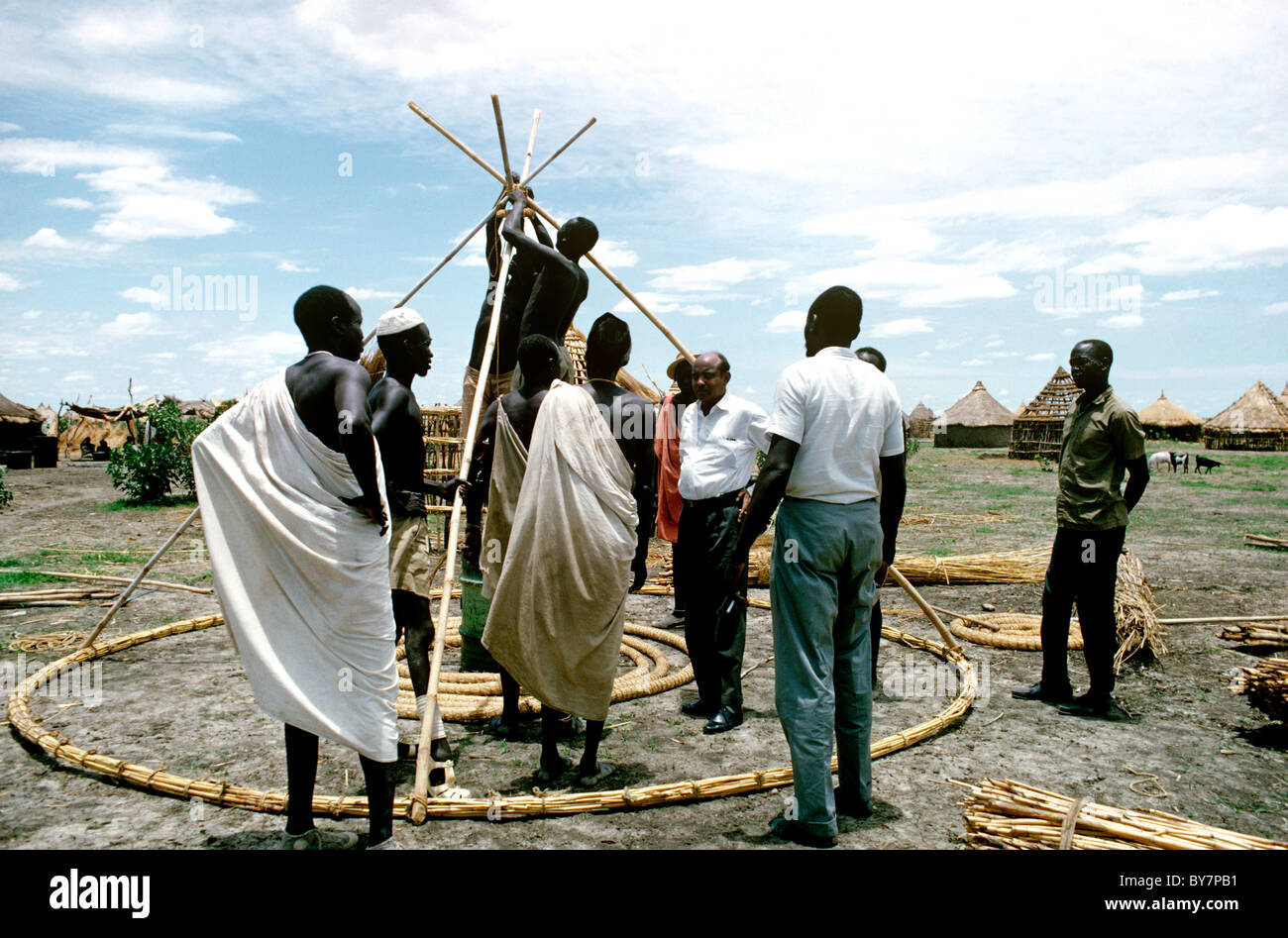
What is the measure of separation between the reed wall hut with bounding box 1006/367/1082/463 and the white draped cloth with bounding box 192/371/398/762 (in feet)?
107

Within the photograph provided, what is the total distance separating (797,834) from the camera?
11.3 feet

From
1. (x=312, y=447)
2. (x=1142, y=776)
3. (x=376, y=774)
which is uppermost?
(x=312, y=447)

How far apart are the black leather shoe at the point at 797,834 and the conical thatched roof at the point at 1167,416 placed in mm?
46911

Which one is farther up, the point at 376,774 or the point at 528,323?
the point at 528,323

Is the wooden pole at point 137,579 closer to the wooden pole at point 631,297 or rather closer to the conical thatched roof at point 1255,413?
the wooden pole at point 631,297

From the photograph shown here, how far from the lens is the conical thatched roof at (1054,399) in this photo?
33.0 meters

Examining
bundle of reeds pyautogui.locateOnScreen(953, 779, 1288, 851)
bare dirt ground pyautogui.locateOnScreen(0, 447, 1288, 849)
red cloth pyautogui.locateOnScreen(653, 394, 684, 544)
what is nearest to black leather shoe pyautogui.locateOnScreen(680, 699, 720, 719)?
bare dirt ground pyautogui.locateOnScreen(0, 447, 1288, 849)

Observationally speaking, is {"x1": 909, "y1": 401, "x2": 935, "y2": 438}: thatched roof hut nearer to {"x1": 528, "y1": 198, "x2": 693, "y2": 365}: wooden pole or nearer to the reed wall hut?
the reed wall hut

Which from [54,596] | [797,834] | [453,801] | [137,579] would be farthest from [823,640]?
[54,596]

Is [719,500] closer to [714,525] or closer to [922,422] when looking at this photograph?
[714,525]

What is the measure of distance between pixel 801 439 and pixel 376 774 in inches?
90.0

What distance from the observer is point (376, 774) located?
3230 millimetres
